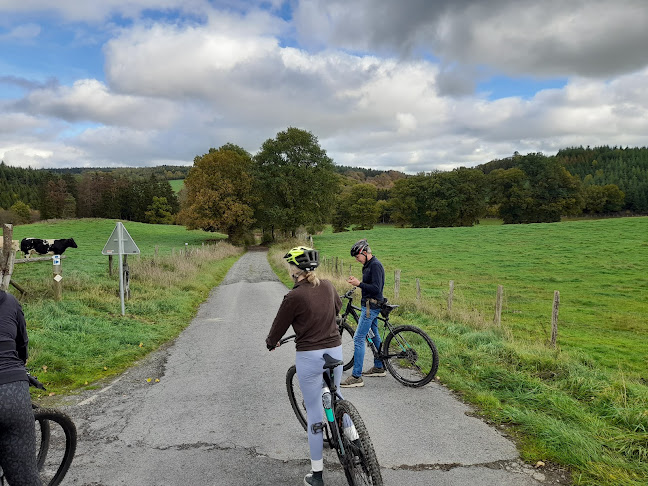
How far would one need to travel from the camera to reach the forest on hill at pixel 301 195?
1884 inches

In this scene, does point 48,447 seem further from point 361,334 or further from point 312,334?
point 361,334

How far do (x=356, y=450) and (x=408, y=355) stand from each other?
3144 millimetres

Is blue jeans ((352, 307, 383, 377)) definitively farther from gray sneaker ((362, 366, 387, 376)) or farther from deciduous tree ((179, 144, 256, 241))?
deciduous tree ((179, 144, 256, 241))

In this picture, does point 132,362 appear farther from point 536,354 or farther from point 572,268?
point 572,268

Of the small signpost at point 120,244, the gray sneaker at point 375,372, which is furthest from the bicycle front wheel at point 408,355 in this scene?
the small signpost at point 120,244

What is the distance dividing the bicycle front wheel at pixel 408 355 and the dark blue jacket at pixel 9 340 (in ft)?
15.7

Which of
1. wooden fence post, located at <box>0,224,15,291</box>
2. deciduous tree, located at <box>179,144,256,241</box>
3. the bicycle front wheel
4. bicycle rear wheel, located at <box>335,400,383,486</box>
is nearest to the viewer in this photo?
bicycle rear wheel, located at <box>335,400,383,486</box>

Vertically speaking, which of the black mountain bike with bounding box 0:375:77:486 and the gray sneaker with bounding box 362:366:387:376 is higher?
the black mountain bike with bounding box 0:375:77:486

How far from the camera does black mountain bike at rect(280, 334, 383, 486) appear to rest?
128 inches

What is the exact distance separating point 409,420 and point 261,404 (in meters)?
2.03

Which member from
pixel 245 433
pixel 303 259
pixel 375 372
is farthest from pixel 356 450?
pixel 375 372

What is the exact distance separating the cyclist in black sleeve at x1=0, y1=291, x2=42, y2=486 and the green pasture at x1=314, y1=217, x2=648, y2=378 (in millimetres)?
8330

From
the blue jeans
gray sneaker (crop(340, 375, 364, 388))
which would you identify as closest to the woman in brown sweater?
the blue jeans

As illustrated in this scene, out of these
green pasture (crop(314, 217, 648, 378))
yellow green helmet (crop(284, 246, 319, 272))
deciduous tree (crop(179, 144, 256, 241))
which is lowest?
green pasture (crop(314, 217, 648, 378))
